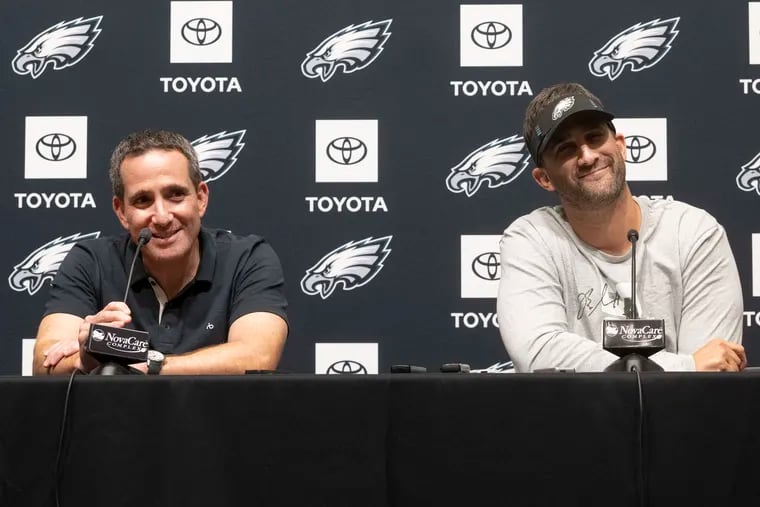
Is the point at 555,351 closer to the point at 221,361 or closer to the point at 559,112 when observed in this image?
the point at 559,112

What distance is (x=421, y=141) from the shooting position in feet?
10.3

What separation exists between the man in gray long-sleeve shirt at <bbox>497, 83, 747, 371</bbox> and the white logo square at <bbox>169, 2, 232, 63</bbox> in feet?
3.96

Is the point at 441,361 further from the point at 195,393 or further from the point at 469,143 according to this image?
the point at 195,393

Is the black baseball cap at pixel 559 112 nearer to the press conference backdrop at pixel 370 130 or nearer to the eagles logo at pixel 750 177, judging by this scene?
the press conference backdrop at pixel 370 130

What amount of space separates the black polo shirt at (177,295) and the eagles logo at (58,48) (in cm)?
89

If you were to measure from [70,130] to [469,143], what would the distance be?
4.37 ft

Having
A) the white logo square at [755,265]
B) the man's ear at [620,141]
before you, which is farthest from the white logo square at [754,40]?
the man's ear at [620,141]

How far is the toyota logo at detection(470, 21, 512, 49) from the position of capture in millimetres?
3143

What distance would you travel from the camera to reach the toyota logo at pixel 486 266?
3.09 meters

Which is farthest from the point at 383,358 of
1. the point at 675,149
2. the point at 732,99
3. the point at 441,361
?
the point at 732,99

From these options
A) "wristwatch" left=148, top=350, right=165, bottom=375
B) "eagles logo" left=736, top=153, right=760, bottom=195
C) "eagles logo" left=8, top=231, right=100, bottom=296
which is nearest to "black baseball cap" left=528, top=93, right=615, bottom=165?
"eagles logo" left=736, top=153, right=760, bottom=195

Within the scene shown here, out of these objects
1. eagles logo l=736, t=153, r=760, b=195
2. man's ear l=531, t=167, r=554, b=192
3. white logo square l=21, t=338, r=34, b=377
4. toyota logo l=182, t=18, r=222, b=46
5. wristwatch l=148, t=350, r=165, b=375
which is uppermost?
toyota logo l=182, t=18, r=222, b=46

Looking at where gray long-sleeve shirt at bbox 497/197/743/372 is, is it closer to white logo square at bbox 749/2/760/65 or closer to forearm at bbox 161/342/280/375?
forearm at bbox 161/342/280/375

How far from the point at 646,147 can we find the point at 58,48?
198 cm
